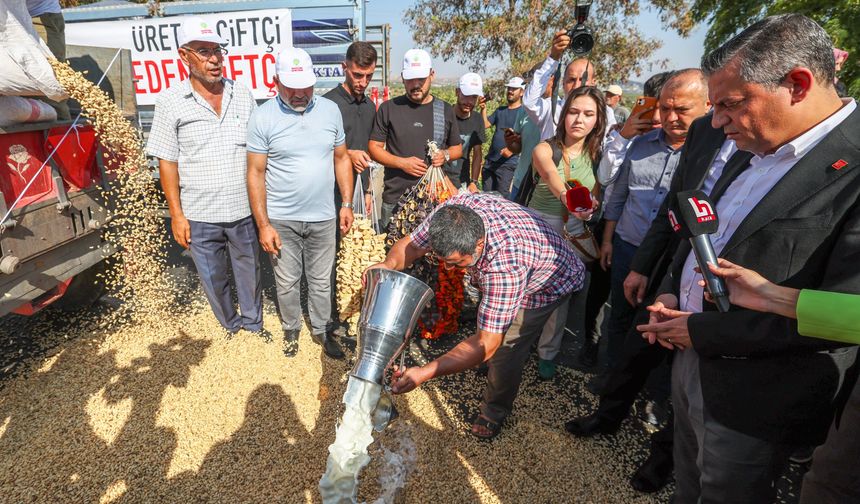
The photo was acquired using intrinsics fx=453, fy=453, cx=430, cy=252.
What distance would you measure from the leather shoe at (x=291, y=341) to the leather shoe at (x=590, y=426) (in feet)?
6.65

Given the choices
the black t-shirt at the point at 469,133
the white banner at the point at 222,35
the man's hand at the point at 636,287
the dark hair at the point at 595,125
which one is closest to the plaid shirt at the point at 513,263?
the man's hand at the point at 636,287

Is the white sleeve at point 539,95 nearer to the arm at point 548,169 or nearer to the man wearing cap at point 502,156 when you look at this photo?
the arm at point 548,169

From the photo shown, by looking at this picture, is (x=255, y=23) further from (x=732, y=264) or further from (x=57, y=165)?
(x=732, y=264)

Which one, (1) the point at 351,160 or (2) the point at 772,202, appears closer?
(2) the point at 772,202

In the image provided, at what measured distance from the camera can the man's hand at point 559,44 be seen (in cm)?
305

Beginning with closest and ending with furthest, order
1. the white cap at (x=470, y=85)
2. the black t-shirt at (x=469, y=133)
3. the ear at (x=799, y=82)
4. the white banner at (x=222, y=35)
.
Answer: the ear at (x=799, y=82) < the black t-shirt at (x=469, y=133) < the white cap at (x=470, y=85) < the white banner at (x=222, y=35)

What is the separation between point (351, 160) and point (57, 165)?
188 cm

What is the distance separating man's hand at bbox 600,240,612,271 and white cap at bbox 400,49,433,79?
1907mm

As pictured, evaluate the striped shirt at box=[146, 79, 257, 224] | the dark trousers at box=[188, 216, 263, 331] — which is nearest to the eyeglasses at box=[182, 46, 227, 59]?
the striped shirt at box=[146, 79, 257, 224]

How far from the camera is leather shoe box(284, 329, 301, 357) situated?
345 centimetres

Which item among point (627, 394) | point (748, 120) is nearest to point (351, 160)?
point (627, 394)

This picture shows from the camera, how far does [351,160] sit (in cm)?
365

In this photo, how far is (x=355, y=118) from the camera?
371 cm

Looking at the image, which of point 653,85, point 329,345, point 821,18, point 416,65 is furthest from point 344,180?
point 821,18
